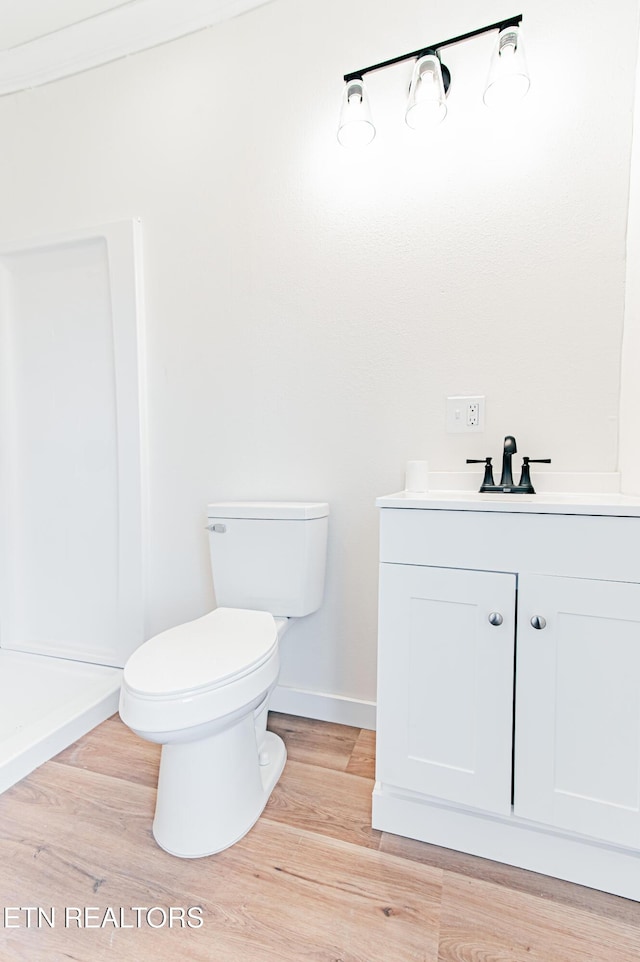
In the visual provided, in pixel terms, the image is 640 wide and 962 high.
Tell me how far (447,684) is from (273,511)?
2.25 ft

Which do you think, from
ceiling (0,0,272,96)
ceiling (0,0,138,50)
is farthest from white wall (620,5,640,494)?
ceiling (0,0,138,50)

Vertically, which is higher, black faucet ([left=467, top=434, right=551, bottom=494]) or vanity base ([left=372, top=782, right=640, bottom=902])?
black faucet ([left=467, top=434, right=551, bottom=494])

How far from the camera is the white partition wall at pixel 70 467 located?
1.75 meters

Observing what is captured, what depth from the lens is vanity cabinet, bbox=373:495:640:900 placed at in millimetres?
917

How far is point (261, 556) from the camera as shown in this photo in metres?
1.44

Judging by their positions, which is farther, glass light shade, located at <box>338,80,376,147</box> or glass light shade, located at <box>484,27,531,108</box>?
glass light shade, located at <box>338,80,376,147</box>

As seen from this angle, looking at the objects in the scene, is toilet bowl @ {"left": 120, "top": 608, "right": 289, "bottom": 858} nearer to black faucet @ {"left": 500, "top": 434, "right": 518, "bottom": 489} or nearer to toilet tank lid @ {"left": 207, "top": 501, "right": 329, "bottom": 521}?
toilet tank lid @ {"left": 207, "top": 501, "right": 329, "bottom": 521}

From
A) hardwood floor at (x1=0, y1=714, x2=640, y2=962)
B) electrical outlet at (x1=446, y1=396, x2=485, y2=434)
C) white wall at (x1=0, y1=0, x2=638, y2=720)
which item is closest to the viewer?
hardwood floor at (x1=0, y1=714, x2=640, y2=962)

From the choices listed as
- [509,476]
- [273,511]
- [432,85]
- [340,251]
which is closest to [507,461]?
[509,476]

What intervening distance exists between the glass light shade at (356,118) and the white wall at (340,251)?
69mm

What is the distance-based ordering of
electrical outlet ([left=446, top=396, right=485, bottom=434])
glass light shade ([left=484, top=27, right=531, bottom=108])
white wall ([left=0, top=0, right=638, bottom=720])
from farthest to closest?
electrical outlet ([left=446, top=396, right=485, bottom=434])
white wall ([left=0, top=0, right=638, bottom=720])
glass light shade ([left=484, top=27, right=531, bottom=108])

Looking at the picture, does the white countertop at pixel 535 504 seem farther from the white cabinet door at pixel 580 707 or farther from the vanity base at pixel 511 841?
the vanity base at pixel 511 841

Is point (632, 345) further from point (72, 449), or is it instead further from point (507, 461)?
point (72, 449)

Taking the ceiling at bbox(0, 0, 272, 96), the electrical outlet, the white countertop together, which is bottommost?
the white countertop
